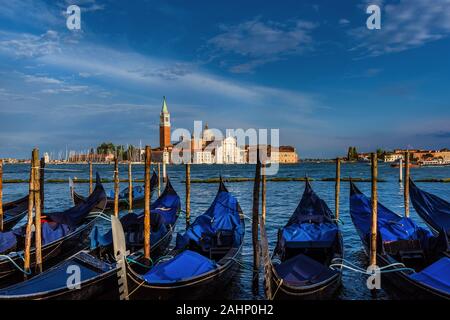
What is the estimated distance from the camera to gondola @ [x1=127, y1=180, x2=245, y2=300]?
536 cm

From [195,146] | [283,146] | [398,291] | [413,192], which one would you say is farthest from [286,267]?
[283,146]

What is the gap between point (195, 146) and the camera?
325 feet

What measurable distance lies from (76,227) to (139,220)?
1944 millimetres

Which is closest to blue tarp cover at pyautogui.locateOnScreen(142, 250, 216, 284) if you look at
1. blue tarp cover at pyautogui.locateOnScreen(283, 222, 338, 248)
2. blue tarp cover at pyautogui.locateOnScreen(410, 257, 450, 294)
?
blue tarp cover at pyautogui.locateOnScreen(283, 222, 338, 248)

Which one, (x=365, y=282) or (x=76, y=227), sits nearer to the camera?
(x=365, y=282)

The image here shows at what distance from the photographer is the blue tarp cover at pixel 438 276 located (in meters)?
5.17

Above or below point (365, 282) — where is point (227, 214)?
above

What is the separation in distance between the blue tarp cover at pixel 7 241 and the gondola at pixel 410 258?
23.0ft

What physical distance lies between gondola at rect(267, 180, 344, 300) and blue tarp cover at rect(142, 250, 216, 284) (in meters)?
1.07

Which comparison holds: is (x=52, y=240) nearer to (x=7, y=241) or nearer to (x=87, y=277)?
(x=7, y=241)

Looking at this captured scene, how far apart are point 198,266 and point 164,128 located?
282 ft

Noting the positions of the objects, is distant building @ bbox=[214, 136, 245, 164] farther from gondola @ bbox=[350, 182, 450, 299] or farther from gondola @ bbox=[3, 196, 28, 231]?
gondola @ bbox=[350, 182, 450, 299]

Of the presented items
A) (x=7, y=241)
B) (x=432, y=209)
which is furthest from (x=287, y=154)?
(x=7, y=241)
